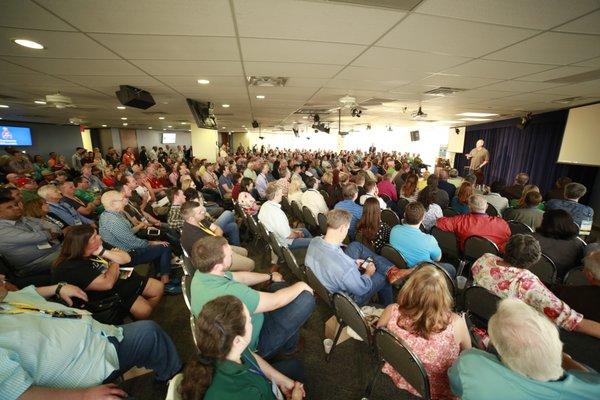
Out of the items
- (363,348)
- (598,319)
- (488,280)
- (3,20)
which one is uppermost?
(3,20)

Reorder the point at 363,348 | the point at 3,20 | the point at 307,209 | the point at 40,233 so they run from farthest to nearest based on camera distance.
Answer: the point at 307,209
the point at 40,233
the point at 363,348
the point at 3,20

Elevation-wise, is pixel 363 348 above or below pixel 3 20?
below

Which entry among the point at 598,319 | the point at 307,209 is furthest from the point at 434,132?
the point at 598,319

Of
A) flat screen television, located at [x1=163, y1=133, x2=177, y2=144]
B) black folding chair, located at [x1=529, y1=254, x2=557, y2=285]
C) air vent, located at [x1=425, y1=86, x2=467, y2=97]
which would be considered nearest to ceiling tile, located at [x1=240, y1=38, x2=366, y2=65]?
air vent, located at [x1=425, y1=86, x2=467, y2=97]

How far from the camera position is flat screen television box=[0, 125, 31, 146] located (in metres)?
11.2

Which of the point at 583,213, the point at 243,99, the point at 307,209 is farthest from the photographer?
the point at 243,99

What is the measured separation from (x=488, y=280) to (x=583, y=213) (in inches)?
121

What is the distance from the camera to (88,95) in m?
5.39

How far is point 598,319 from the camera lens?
6.00 ft

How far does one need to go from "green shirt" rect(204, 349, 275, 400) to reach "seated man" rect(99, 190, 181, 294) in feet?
8.76

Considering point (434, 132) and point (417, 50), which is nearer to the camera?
point (417, 50)

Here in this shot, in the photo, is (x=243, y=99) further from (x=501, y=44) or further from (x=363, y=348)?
(x=363, y=348)

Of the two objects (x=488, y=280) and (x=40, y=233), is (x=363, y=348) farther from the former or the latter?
(x=40, y=233)

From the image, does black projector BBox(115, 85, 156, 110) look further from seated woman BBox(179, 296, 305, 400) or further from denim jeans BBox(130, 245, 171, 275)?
seated woman BBox(179, 296, 305, 400)
